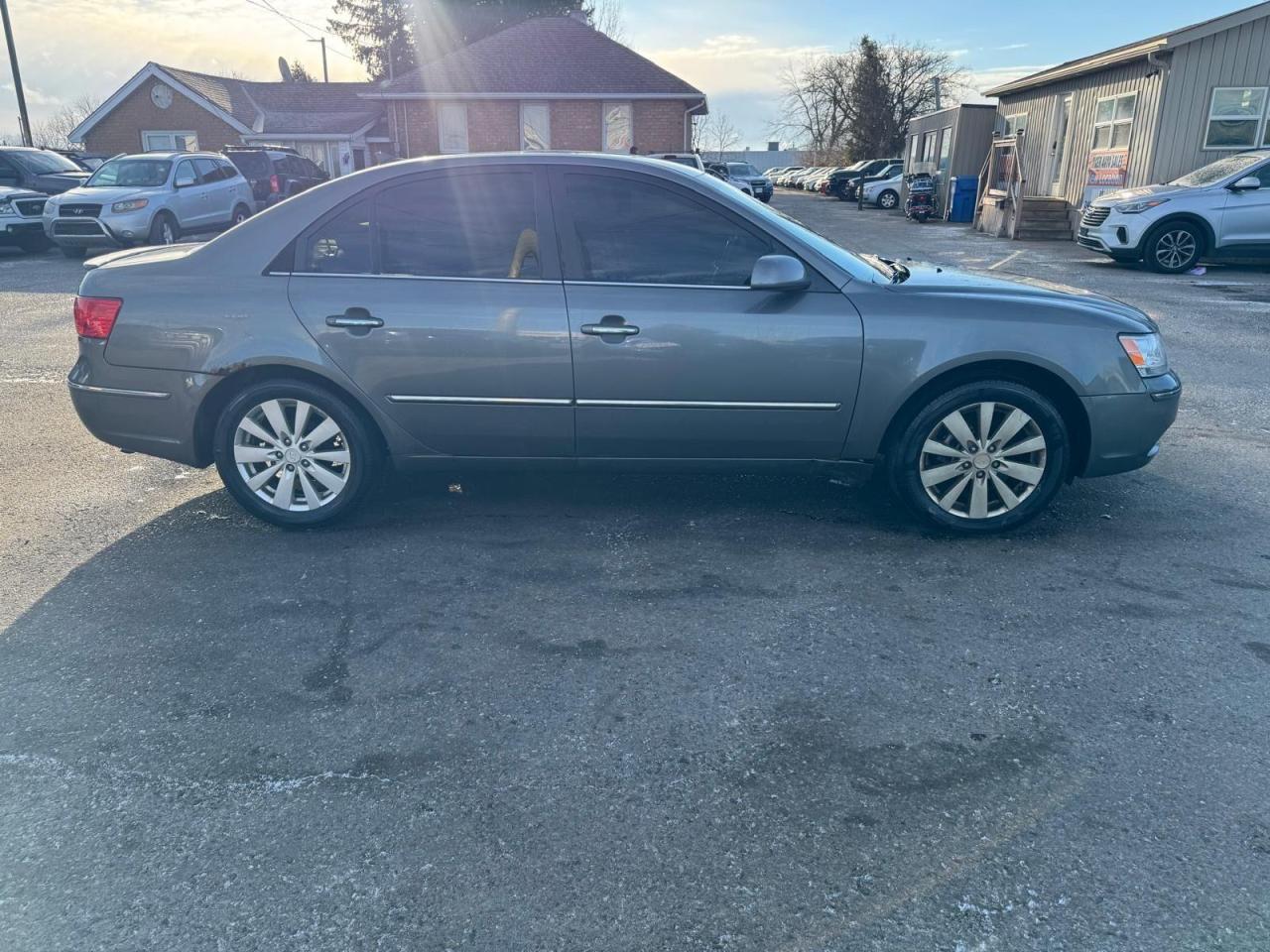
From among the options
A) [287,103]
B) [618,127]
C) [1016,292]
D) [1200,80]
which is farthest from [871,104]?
[1016,292]

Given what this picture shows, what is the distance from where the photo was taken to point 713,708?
2938mm

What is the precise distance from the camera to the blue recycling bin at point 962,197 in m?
24.7

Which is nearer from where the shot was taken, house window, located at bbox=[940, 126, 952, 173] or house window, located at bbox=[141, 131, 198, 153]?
house window, located at bbox=[940, 126, 952, 173]

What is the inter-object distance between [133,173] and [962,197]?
19886 mm

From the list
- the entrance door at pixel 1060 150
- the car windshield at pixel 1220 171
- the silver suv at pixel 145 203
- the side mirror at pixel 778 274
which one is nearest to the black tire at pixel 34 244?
the silver suv at pixel 145 203

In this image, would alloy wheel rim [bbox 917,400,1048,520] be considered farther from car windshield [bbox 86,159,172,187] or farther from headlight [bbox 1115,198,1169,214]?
car windshield [bbox 86,159,172,187]

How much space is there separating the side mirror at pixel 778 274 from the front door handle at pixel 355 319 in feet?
5.39

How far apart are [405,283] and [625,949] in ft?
9.57

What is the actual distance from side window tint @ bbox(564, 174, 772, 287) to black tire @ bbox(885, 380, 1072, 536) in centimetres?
103

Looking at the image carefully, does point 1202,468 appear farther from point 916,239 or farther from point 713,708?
point 916,239

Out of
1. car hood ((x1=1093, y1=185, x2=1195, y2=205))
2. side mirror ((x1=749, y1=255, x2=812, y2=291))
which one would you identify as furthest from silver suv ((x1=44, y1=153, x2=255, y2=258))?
car hood ((x1=1093, y1=185, x2=1195, y2=205))

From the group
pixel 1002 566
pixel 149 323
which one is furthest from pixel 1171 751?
pixel 149 323

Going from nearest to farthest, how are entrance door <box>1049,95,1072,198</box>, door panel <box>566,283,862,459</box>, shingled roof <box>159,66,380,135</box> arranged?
door panel <box>566,283,862,459</box>, entrance door <box>1049,95,1072,198</box>, shingled roof <box>159,66,380,135</box>

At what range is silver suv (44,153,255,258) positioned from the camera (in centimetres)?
1541
